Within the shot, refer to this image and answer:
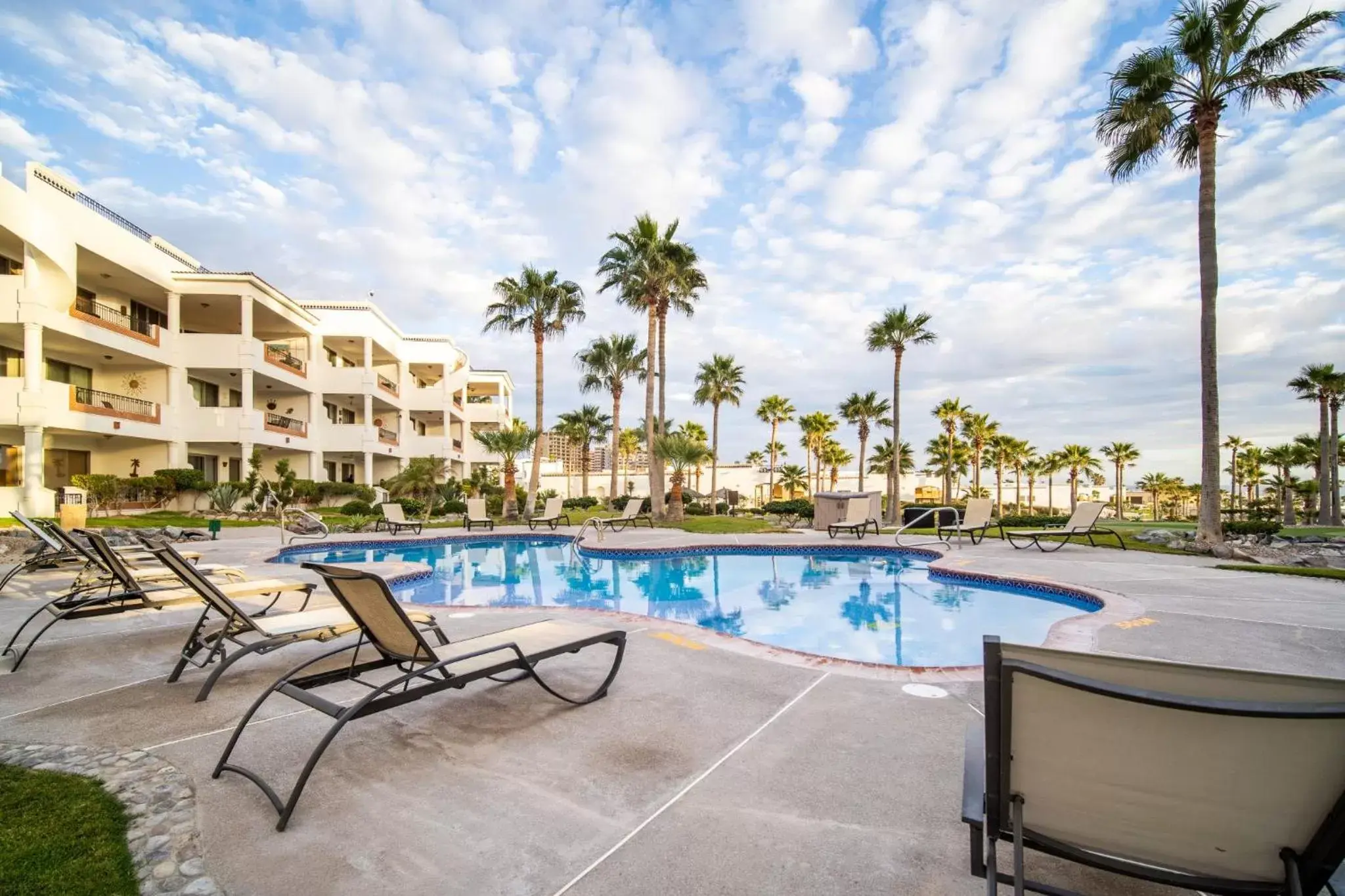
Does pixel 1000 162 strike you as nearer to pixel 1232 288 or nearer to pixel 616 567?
pixel 1232 288

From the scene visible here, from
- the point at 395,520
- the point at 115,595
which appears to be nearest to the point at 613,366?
the point at 395,520

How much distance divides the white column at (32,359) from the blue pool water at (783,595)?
10.1 metres

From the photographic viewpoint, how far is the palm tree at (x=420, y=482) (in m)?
25.3

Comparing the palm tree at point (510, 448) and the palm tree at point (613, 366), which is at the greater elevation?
the palm tree at point (613, 366)

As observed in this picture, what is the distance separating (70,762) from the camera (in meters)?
2.79

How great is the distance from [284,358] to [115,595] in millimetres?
24772

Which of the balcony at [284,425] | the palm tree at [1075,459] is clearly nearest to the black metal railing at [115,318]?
the balcony at [284,425]

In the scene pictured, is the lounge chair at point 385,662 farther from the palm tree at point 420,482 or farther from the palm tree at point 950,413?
the palm tree at point 950,413

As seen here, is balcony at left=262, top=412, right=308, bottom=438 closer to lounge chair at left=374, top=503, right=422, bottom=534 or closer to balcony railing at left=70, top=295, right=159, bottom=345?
balcony railing at left=70, top=295, right=159, bottom=345

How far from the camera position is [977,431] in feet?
147

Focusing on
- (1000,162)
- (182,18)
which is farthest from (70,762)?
(1000,162)

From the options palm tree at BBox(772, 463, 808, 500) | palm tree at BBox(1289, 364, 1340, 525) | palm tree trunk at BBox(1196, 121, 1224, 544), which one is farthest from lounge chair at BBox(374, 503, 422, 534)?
palm tree at BBox(1289, 364, 1340, 525)

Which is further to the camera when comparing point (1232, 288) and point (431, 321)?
point (431, 321)

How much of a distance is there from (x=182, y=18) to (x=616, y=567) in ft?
46.0
